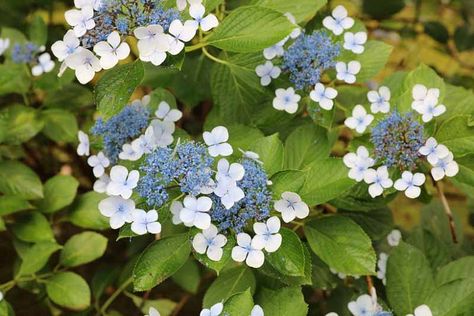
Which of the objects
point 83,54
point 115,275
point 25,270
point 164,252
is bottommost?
point 115,275

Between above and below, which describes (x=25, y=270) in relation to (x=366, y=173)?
below

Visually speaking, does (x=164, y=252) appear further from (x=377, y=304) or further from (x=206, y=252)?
(x=377, y=304)

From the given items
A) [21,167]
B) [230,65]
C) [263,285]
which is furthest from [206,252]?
[21,167]

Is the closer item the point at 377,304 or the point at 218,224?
the point at 218,224

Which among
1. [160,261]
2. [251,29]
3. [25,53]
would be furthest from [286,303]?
[25,53]

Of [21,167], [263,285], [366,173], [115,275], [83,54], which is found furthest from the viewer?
[115,275]

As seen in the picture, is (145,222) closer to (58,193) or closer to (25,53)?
(58,193)

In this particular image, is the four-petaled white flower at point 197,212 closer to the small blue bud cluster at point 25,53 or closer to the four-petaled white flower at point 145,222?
the four-petaled white flower at point 145,222
